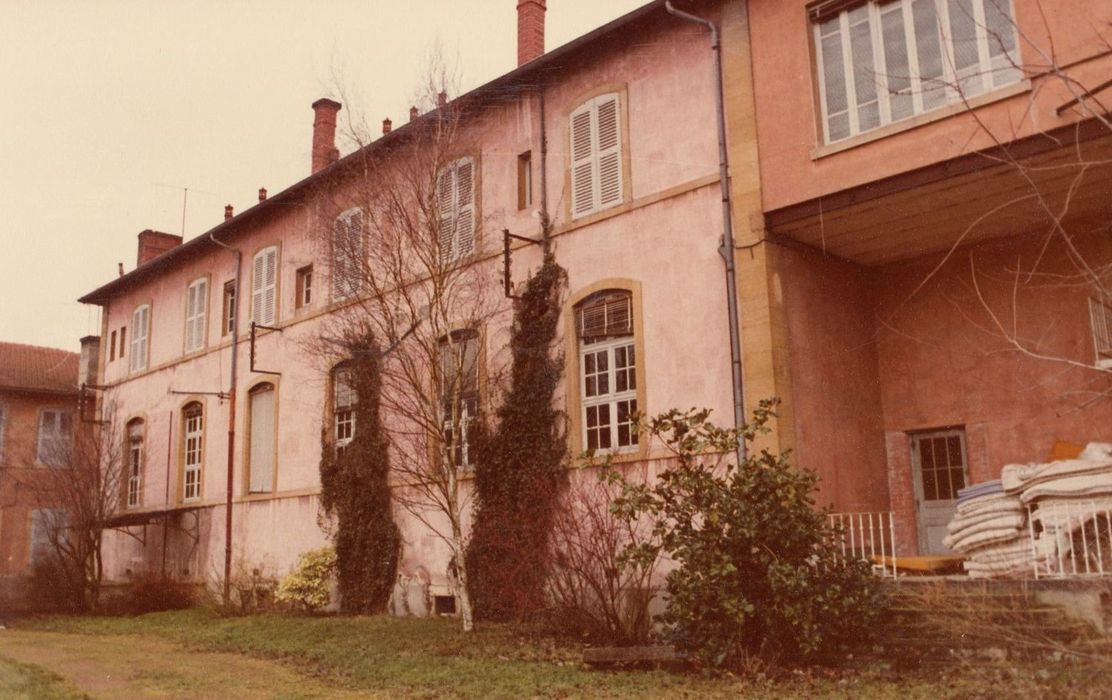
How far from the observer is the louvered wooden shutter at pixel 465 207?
1470 centimetres

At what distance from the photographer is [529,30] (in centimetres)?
1656

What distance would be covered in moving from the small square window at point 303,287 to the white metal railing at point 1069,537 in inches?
563

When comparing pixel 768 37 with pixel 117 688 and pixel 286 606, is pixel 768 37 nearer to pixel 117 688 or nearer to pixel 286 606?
pixel 117 688

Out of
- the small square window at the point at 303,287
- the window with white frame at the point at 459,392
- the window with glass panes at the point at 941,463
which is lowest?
the window with glass panes at the point at 941,463

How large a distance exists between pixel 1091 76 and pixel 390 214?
887cm

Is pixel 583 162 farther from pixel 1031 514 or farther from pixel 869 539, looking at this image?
pixel 1031 514

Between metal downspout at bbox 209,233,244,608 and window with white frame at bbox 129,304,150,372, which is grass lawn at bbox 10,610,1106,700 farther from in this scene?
window with white frame at bbox 129,304,150,372

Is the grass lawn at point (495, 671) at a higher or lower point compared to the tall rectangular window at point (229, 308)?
lower

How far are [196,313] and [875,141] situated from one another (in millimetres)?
17127

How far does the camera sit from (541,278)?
553 inches

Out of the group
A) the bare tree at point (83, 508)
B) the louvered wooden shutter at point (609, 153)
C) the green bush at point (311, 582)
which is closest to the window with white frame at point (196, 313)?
the bare tree at point (83, 508)

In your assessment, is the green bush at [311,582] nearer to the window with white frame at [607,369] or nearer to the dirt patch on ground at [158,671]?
the dirt patch on ground at [158,671]

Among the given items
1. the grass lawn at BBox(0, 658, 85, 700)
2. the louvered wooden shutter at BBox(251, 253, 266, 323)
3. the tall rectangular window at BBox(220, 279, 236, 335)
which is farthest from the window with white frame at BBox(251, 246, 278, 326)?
the grass lawn at BBox(0, 658, 85, 700)

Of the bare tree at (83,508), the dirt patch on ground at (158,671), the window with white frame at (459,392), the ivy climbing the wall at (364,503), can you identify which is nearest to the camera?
the dirt patch on ground at (158,671)
